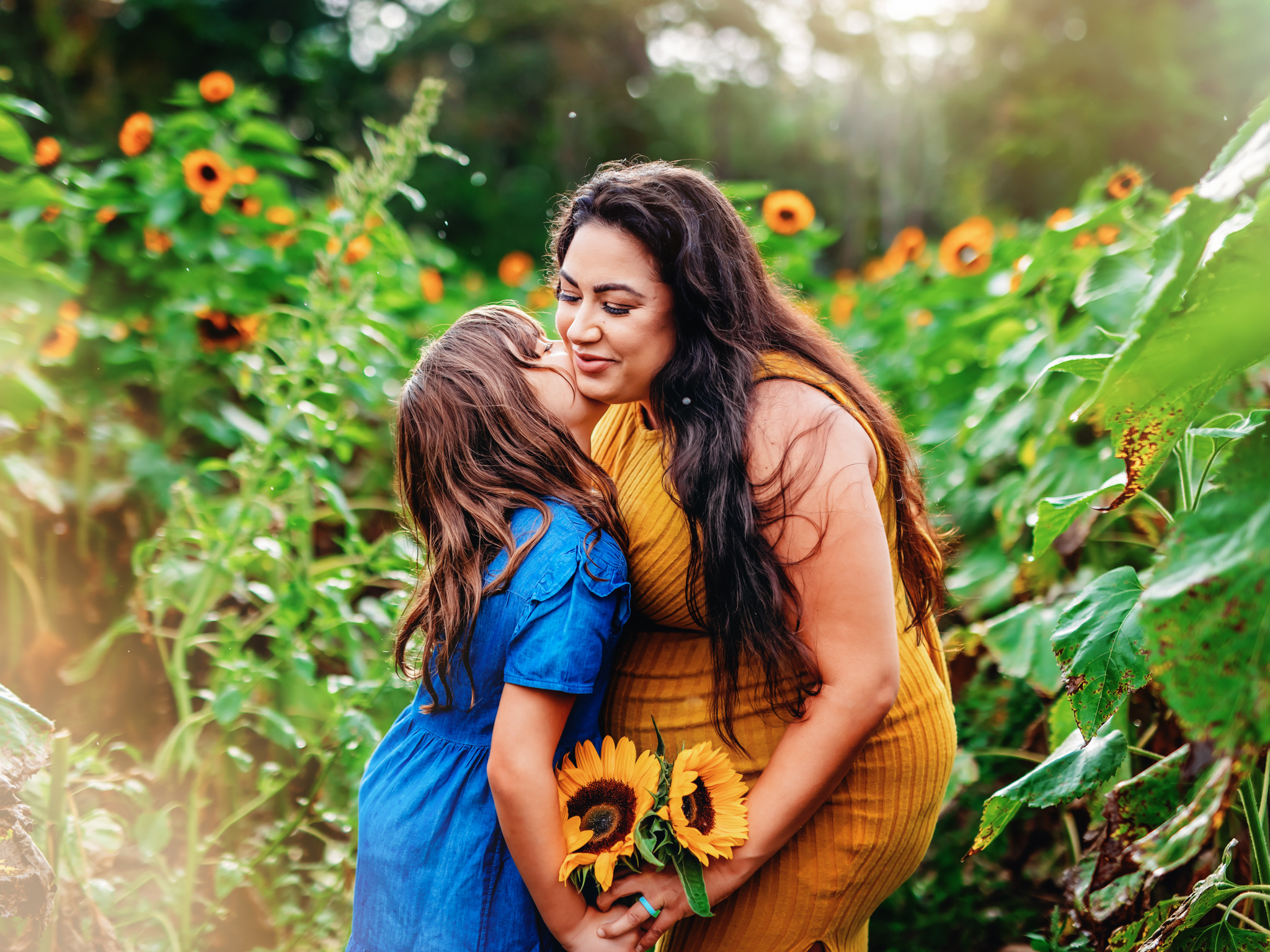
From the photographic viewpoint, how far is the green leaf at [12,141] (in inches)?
98.6

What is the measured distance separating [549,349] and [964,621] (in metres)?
1.98

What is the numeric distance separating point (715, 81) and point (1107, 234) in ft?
66.9

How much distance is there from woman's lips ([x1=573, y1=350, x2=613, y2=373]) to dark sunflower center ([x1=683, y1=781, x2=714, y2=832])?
2.07ft

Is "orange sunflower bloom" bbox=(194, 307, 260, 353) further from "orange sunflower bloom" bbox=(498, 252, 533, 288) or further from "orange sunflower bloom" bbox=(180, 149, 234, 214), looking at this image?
"orange sunflower bloom" bbox=(498, 252, 533, 288)

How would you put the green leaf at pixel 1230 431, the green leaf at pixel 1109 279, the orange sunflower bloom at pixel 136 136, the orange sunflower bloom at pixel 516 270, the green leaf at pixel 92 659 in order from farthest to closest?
the orange sunflower bloom at pixel 516 270 < the orange sunflower bloom at pixel 136 136 < the green leaf at pixel 92 659 < the green leaf at pixel 1109 279 < the green leaf at pixel 1230 431

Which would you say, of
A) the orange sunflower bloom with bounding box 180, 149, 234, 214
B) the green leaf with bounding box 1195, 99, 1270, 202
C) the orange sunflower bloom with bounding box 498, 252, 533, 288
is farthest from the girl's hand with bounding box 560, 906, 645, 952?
the orange sunflower bloom with bounding box 498, 252, 533, 288

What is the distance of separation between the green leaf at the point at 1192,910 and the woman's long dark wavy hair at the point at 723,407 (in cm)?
53

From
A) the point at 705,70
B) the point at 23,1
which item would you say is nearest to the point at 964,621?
the point at 23,1

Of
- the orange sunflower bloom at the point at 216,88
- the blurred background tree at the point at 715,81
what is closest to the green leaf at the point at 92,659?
the orange sunflower bloom at the point at 216,88

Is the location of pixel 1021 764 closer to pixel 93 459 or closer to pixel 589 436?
pixel 589 436

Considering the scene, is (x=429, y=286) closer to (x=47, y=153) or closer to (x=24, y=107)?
(x=47, y=153)

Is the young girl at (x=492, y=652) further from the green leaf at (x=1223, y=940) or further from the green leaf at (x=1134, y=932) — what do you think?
the green leaf at (x=1223, y=940)

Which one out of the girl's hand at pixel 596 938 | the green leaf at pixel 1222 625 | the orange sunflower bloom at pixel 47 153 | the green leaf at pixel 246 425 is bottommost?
the girl's hand at pixel 596 938

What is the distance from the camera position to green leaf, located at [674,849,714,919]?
4.32 ft
